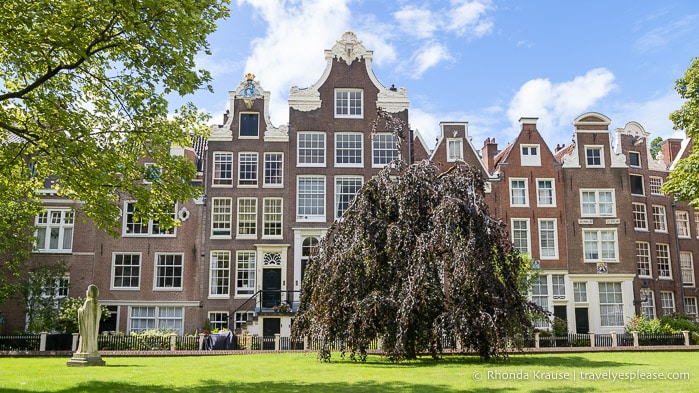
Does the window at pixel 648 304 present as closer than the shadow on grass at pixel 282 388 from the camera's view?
No

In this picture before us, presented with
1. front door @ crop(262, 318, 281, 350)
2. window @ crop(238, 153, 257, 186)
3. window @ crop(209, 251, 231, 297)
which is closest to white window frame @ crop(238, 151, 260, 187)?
window @ crop(238, 153, 257, 186)

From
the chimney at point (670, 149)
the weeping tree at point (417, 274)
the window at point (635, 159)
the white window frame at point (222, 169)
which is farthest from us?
the chimney at point (670, 149)

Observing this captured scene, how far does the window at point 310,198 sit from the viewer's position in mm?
36125

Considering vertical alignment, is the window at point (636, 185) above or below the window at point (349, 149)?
below

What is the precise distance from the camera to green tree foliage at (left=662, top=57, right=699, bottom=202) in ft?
85.4

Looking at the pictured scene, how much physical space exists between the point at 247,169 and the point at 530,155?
17319 millimetres

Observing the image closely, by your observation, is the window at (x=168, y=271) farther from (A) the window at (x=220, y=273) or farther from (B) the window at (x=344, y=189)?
(B) the window at (x=344, y=189)

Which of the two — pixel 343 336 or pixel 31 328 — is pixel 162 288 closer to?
pixel 31 328

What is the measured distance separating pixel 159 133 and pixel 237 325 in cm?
2055

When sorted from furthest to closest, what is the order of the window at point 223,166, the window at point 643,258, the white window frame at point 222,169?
1. the window at point 643,258
2. the window at point 223,166
3. the white window frame at point 222,169

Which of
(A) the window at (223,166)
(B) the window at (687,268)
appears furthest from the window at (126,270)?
(B) the window at (687,268)

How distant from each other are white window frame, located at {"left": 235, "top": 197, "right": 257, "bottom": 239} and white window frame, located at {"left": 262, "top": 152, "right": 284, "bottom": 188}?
140 cm

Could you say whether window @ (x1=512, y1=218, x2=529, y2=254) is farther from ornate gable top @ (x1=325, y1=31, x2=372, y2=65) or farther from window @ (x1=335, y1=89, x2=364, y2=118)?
ornate gable top @ (x1=325, y1=31, x2=372, y2=65)

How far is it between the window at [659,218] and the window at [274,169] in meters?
24.6
